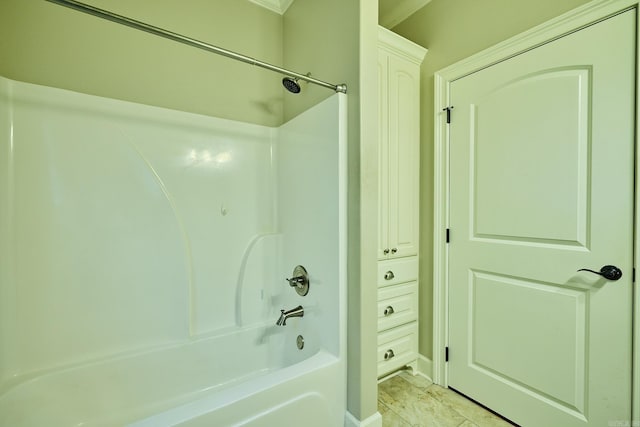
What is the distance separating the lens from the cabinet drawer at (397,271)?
5.49ft

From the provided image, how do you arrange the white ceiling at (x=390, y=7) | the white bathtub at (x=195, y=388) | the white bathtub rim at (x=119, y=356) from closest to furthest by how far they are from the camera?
the white bathtub at (x=195, y=388) < the white bathtub rim at (x=119, y=356) < the white ceiling at (x=390, y=7)

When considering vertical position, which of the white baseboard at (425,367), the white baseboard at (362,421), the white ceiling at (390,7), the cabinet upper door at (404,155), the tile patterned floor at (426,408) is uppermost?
the white ceiling at (390,7)

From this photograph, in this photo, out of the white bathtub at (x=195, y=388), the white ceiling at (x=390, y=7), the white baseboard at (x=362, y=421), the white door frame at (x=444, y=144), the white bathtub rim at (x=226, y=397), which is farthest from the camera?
the white ceiling at (x=390, y=7)

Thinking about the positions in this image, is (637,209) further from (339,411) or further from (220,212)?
(220,212)

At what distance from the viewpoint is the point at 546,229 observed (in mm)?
1371

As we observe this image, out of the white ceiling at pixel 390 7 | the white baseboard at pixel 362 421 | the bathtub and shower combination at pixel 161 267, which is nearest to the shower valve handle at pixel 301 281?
the bathtub and shower combination at pixel 161 267

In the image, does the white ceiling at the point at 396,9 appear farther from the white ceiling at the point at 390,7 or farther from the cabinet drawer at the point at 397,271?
the cabinet drawer at the point at 397,271

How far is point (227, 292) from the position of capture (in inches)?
64.3

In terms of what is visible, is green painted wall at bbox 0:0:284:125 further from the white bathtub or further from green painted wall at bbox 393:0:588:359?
the white bathtub

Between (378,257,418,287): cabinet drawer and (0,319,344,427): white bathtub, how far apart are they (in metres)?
0.62

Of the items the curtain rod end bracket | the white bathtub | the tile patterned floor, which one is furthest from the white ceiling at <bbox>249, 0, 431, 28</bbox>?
the tile patterned floor

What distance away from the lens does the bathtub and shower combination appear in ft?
3.69

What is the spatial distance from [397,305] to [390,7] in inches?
87.1

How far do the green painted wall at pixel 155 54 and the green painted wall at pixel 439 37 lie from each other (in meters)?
1.05
